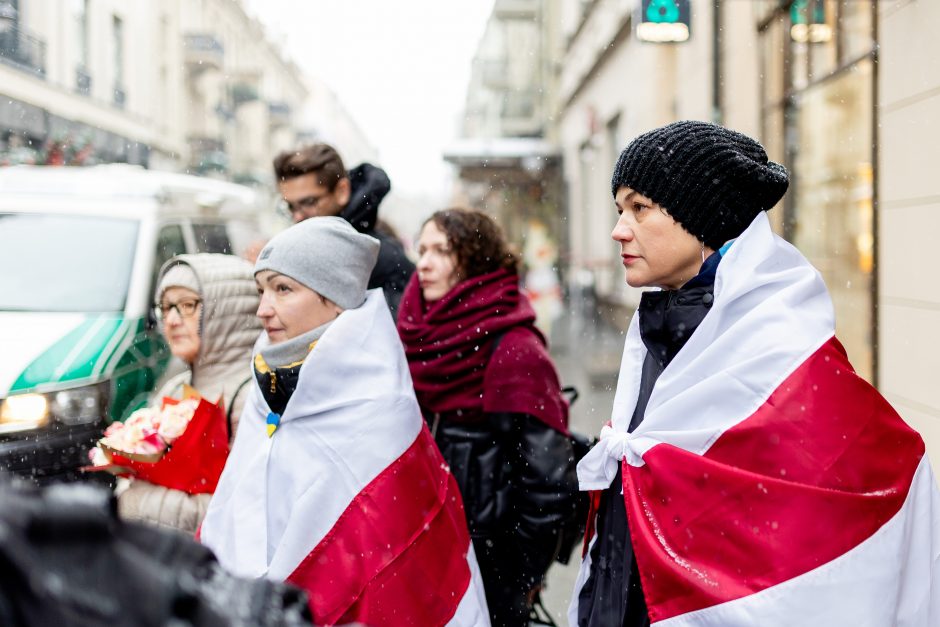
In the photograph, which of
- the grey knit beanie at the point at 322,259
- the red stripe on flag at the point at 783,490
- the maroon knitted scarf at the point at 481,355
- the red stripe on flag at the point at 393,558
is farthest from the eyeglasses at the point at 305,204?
the red stripe on flag at the point at 783,490

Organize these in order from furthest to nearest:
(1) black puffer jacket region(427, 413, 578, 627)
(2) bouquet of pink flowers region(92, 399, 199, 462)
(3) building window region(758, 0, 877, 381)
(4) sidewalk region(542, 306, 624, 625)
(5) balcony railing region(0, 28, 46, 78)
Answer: (5) balcony railing region(0, 28, 46, 78)
(3) building window region(758, 0, 877, 381)
(4) sidewalk region(542, 306, 624, 625)
(1) black puffer jacket region(427, 413, 578, 627)
(2) bouquet of pink flowers region(92, 399, 199, 462)

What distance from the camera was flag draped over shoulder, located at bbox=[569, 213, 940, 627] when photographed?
1.82 meters

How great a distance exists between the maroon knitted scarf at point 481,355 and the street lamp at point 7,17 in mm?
15517

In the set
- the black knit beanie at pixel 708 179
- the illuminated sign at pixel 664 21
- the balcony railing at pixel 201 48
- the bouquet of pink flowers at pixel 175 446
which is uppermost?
the balcony railing at pixel 201 48

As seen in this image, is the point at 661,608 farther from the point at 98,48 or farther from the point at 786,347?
the point at 98,48

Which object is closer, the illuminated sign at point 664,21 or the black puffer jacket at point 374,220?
the black puffer jacket at point 374,220

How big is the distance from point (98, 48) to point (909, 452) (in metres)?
23.5

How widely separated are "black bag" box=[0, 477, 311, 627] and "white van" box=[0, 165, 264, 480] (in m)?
4.01

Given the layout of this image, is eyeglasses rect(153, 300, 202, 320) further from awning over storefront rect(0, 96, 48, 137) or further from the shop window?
awning over storefront rect(0, 96, 48, 137)

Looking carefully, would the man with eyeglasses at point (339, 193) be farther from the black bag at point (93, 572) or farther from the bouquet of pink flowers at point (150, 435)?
the black bag at point (93, 572)

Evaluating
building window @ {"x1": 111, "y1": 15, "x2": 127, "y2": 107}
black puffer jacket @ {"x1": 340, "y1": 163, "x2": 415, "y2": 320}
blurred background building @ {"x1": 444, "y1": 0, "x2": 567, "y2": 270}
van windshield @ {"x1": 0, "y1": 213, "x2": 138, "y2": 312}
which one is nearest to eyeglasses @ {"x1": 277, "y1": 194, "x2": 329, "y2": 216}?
black puffer jacket @ {"x1": 340, "y1": 163, "x2": 415, "y2": 320}

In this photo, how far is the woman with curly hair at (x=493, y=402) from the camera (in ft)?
9.78

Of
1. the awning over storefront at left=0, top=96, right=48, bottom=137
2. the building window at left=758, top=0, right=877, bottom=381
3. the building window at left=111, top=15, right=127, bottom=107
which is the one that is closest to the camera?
the building window at left=758, top=0, right=877, bottom=381

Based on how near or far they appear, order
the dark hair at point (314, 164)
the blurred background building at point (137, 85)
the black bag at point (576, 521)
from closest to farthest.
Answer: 1. the black bag at point (576, 521)
2. the dark hair at point (314, 164)
3. the blurred background building at point (137, 85)
